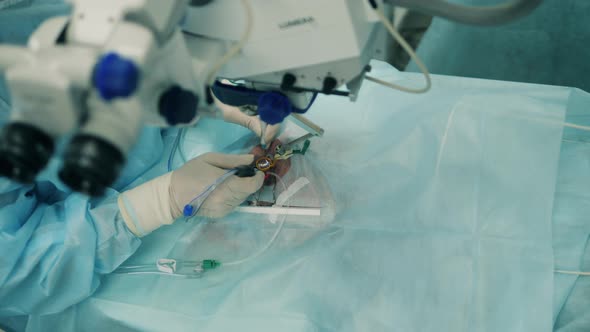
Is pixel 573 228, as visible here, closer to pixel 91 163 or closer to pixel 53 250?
pixel 91 163

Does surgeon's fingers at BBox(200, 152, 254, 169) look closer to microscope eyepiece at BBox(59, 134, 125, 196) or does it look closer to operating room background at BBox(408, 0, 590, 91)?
microscope eyepiece at BBox(59, 134, 125, 196)

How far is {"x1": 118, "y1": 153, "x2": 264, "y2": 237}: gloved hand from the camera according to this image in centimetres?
119

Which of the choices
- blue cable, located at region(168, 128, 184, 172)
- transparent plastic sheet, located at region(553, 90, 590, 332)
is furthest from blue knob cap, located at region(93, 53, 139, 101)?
transparent plastic sheet, located at region(553, 90, 590, 332)

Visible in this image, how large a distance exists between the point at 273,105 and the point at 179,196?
508 millimetres

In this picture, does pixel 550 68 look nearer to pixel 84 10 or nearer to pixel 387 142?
pixel 387 142

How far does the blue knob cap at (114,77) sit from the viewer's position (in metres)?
0.47

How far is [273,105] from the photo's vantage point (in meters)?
0.83

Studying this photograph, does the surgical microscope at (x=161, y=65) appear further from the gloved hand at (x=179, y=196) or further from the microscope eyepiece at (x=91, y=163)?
the gloved hand at (x=179, y=196)

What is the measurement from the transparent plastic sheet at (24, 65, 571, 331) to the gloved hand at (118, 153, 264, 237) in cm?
10

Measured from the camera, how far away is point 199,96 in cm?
70

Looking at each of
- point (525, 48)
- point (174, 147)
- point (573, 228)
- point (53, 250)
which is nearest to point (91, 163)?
point (53, 250)

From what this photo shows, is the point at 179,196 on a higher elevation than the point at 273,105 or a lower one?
lower

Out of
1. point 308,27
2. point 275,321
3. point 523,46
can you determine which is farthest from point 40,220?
point 523,46

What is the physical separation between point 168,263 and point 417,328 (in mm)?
682
